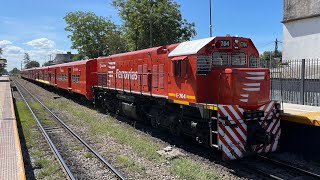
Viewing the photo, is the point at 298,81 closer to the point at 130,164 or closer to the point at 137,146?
the point at 137,146

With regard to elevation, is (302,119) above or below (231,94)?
below

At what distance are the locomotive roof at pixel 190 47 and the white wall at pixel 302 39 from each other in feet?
75.9

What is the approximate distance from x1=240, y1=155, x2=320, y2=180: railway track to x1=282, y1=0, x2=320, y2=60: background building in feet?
76.8

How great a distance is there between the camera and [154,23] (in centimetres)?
3388

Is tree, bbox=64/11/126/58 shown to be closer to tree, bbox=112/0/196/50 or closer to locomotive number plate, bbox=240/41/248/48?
tree, bbox=112/0/196/50

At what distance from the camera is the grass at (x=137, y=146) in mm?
8047

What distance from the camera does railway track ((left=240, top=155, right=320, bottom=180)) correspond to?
798 cm

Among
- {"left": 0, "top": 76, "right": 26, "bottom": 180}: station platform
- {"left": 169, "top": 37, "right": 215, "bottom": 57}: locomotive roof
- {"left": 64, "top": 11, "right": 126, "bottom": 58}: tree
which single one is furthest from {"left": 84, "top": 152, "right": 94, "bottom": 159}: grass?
{"left": 64, "top": 11, "right": 126, "bottom": 58}: tree

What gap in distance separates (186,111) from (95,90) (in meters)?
11.5

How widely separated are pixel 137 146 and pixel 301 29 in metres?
26.3

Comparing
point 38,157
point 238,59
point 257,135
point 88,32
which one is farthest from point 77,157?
point 88,32

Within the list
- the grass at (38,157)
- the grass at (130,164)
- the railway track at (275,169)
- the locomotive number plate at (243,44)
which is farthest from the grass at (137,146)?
the locomotive number plate at (243,44)

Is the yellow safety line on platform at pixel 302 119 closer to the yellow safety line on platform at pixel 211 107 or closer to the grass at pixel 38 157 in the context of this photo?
the yellow safety line on platform at pixel 211 107

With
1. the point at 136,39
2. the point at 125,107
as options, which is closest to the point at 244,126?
the point at 125,107
